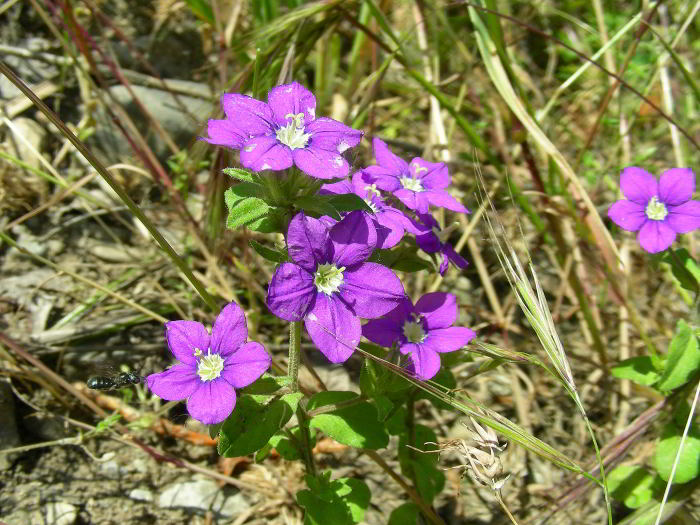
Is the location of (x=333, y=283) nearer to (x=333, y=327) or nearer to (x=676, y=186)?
(x=333, y=327)

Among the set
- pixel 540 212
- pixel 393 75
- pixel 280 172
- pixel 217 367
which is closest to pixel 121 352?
pixel 217 367

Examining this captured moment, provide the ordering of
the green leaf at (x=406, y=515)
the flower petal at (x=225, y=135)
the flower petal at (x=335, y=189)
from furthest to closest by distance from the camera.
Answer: the green leaf at (x=406, y=515), the flower petal at (x=335, y=189), the flower petal at (x=225, y=135)

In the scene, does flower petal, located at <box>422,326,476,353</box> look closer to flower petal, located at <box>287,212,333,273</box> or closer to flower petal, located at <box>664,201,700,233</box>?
flower petal, located at <box>287,212,333,273</box>

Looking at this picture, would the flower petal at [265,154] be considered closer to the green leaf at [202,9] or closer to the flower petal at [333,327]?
the flower petal at [333,327]

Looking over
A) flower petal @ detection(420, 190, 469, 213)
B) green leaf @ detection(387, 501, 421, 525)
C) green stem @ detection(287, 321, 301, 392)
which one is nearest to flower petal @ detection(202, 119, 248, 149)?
green stem @ detection(287, 321, 301, 392)

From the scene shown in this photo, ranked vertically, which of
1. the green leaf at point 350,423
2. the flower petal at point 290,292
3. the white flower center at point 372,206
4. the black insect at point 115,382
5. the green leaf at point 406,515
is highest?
the white flower center at point 372,206

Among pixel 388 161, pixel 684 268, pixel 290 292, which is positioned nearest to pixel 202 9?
pixel 388 161

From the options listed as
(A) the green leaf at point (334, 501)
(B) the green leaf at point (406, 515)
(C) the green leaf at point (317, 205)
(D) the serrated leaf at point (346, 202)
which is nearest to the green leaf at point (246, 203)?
(C) the green leaf at point (317, 205)
